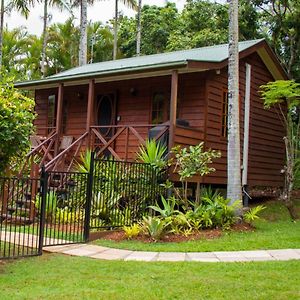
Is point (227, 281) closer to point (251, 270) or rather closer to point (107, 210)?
point (251, 270)

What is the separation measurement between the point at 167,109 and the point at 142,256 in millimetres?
6614

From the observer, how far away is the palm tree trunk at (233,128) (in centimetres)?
1008

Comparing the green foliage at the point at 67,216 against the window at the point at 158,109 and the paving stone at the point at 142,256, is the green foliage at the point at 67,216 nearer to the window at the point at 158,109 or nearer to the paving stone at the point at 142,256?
the paving stone at the point at 142,256

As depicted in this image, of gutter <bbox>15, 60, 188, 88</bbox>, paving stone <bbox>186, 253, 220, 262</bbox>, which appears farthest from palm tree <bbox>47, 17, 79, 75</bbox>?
paving stone <bbox>186, 253, 220, 262</bbox>

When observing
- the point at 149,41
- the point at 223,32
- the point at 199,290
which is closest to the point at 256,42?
the point at 223,32

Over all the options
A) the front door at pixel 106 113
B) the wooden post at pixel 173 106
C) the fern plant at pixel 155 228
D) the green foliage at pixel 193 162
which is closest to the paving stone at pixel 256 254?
the fern plant at pixel 155 228

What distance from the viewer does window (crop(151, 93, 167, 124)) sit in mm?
13469

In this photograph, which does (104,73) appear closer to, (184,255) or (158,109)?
(158,109)

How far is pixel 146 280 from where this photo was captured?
573 centimetres

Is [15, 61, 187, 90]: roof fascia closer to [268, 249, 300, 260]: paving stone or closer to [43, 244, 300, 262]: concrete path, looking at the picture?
[43, 244, 300, 262]: concrete path

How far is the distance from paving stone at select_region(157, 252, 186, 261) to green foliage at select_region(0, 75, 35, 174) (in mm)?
2828

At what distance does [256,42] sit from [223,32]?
254 inches

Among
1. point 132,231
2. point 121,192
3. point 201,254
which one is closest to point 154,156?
point 121,192

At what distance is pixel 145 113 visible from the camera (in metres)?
13.9
